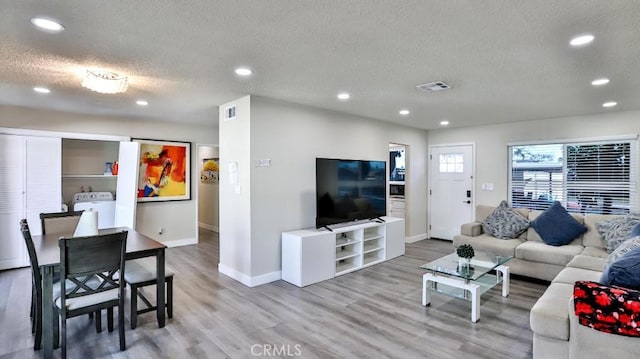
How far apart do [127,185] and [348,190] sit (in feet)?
11.8

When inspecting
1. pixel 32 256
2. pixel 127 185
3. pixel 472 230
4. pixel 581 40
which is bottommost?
pixel 472 230

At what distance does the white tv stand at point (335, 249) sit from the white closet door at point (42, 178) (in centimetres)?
364

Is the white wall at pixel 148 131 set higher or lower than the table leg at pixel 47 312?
higher

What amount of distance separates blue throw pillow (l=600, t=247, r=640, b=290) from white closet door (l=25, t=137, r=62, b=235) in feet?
21.4

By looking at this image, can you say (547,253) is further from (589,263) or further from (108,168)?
(108,168)

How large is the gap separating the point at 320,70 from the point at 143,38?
1.47 metres

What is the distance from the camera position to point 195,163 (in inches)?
256

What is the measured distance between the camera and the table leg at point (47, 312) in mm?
2416

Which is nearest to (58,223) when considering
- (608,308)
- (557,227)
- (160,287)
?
(160,287)

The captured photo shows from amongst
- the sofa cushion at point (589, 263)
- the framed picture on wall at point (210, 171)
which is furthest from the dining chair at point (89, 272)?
the framed picture on wall at point (210, 171)

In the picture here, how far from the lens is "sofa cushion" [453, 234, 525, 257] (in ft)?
15.0

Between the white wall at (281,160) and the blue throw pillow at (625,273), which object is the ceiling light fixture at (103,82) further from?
the blue throw pillow at (625,273)

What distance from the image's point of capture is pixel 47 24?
2160mm

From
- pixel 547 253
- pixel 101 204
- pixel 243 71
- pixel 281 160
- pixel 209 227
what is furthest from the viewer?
pixel 209 227
